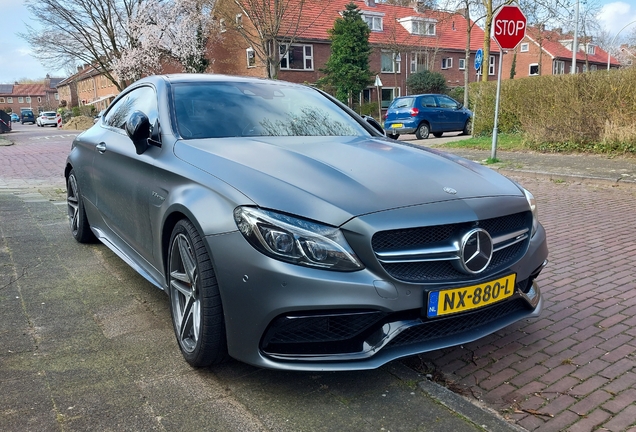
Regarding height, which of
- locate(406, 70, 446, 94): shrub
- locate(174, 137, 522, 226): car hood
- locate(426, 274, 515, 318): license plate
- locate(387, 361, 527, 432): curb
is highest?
locate(406, 70, 446, 94): shrub

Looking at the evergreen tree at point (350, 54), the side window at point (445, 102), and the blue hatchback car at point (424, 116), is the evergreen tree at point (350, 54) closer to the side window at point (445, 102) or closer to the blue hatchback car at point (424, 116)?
the side window at point (445, 102)

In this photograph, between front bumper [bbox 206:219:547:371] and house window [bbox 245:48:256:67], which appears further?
house window [bbox 245:48:256:67]

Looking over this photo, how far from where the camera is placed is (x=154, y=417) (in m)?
2.34

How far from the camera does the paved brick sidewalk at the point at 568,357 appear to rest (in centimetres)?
239

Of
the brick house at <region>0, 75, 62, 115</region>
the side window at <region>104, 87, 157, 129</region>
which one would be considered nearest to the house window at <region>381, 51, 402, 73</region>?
the side window at <region>104, 87, 157, 129</region>

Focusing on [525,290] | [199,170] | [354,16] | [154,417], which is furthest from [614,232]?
[354,16]

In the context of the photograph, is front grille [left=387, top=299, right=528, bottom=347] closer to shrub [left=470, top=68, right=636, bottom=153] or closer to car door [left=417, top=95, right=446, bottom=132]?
shrub [left=470, top=68, right=636, bottom=153]

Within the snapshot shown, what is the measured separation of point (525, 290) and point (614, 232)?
329 cm

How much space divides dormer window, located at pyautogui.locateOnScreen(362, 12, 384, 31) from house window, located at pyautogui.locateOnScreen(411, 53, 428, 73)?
140 inches

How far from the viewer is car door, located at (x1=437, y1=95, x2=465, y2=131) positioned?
20.0 m

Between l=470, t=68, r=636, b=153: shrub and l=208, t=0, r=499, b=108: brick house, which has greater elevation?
l=208, t=0, r=499, b=108: brick house

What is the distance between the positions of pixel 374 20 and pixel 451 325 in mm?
44617

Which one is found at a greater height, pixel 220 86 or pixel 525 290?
pixel 220 86

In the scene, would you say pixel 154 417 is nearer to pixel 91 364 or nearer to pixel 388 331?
pixel 91 364
